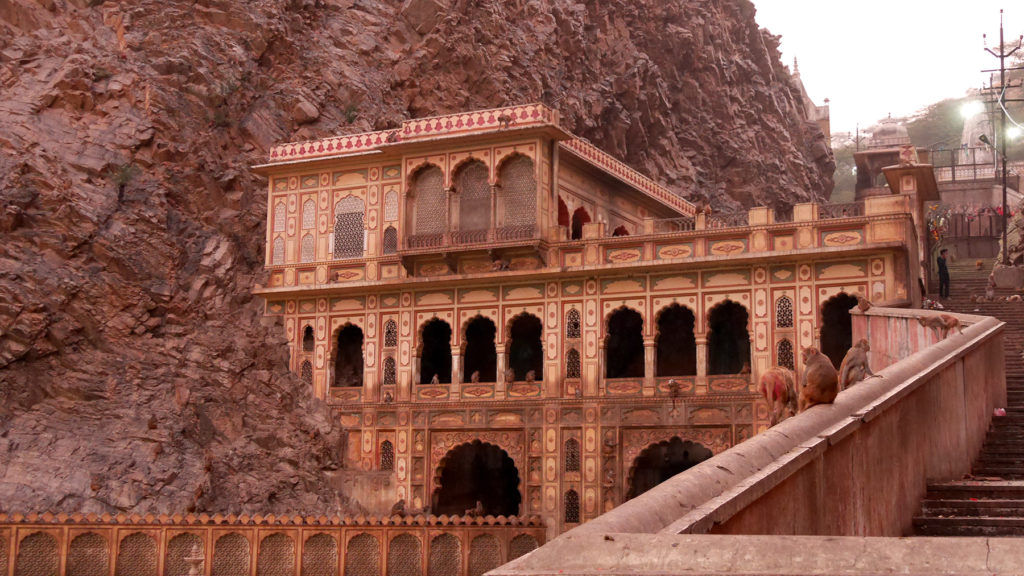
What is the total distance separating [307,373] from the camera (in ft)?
101

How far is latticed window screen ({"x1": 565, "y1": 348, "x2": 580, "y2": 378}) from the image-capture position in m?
28.1

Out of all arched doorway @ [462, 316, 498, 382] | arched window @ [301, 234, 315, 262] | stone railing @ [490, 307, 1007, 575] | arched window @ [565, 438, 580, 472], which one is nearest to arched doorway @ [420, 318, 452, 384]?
arched doorway @ [462, 316, 498, 382]

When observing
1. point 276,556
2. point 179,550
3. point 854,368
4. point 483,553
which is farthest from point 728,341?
point 854,368

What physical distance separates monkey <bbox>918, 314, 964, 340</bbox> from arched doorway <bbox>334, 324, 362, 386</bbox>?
1859 centimetres

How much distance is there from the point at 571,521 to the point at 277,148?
39.5 feet

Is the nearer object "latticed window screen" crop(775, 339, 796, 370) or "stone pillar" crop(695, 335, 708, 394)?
"latticed window screen" crop(775, 339, 796, 370)

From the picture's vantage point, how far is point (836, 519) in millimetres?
7570

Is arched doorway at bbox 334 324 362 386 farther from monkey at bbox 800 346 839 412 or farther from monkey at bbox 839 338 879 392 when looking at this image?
monkey at bbox 800 346 839 412

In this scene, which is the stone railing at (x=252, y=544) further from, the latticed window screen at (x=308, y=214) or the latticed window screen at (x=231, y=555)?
the latticed window screen at (x=308, y=214)

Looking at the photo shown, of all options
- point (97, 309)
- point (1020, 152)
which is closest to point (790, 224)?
point (97, 309)

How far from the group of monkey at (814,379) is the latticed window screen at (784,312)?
10.2 metres

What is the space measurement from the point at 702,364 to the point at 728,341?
317 cm

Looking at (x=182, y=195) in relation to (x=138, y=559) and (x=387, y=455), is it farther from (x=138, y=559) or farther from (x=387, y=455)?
(x=138, y=559)

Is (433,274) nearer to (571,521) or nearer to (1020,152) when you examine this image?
(571,521)
